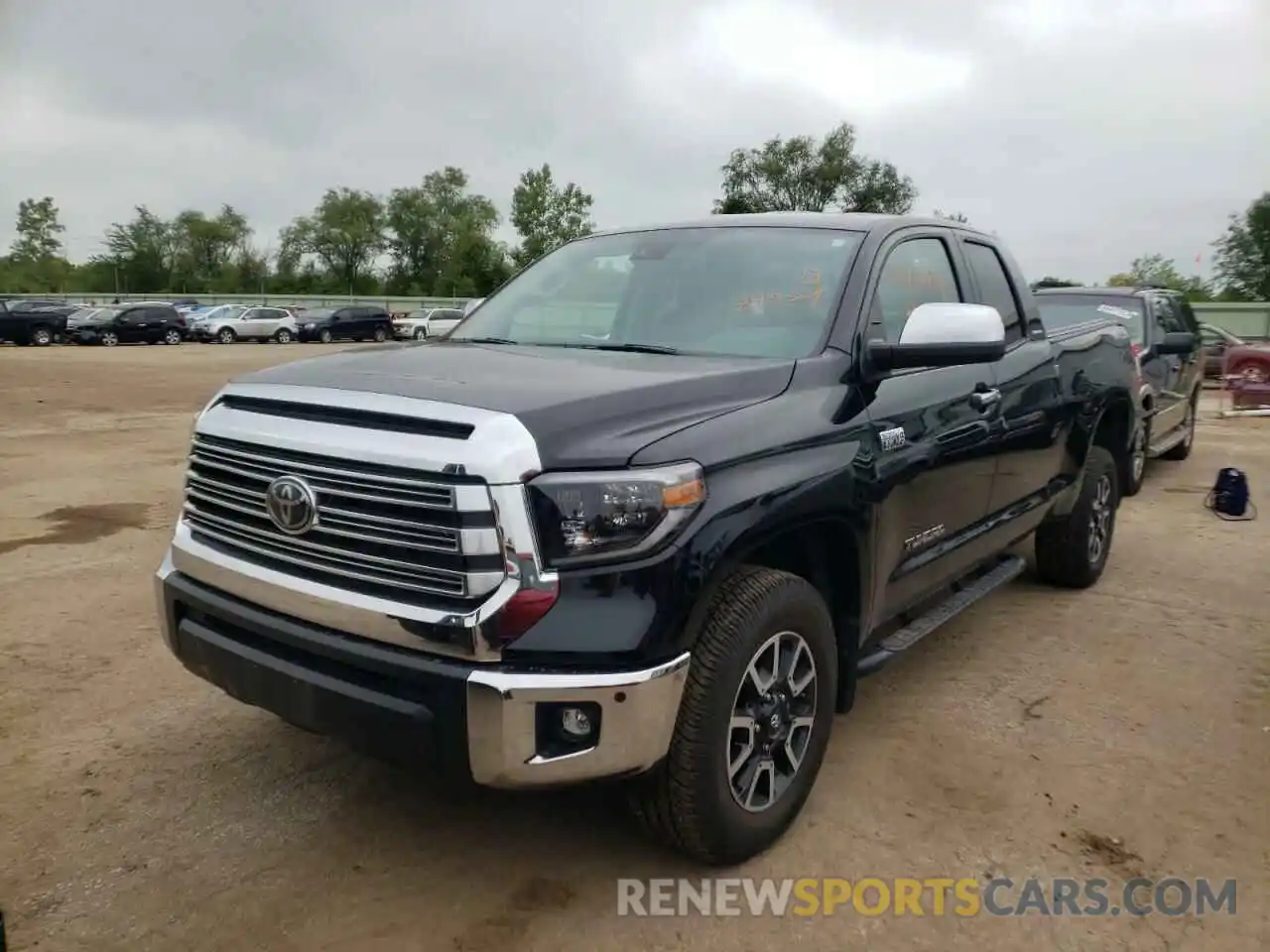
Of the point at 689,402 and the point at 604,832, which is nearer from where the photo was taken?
the point at 689,402

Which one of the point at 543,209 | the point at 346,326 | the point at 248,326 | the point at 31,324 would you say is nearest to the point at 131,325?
the point at 31,324

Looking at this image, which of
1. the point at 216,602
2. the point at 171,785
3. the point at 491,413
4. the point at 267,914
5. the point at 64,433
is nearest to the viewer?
the point at 491,413

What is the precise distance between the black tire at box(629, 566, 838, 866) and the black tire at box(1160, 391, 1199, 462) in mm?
8964

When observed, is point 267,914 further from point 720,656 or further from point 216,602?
point 720,656

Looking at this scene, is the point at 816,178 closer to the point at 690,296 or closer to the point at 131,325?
the point at 131,325

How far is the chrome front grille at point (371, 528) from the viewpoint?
2.36m

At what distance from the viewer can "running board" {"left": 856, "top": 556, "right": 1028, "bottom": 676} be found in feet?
11.4

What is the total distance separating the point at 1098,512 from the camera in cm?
563

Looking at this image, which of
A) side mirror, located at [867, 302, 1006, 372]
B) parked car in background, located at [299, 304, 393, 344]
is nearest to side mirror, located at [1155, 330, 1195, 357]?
side mirror, located at [867, 302, 1006, 372]

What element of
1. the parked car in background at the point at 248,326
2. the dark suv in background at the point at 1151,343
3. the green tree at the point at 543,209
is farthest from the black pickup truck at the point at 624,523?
the green tree at the point at 543,209

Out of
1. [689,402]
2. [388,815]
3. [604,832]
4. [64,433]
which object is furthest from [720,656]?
[64,433]

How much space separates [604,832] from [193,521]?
5.21 feet

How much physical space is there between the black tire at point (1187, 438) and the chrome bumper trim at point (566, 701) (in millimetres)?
9537

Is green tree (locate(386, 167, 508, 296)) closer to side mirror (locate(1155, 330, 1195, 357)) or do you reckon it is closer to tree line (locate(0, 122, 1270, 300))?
tree line (locate(0, 122, 1270, 300))
